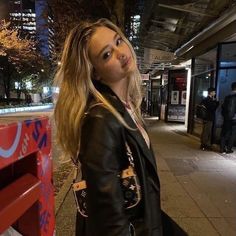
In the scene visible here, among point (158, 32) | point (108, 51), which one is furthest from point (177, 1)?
point (108, 51)

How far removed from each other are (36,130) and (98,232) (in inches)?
19.9

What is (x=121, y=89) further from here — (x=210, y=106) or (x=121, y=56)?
(x=210, y=106)

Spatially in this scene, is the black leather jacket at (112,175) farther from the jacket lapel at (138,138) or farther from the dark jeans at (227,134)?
the dark jeans at (227,134)

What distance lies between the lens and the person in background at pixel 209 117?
1016cm

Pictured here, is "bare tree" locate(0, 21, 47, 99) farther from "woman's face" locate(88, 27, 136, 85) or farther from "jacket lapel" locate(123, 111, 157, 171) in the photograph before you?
"jacket lapel" locate(123, 111, 157, 171)

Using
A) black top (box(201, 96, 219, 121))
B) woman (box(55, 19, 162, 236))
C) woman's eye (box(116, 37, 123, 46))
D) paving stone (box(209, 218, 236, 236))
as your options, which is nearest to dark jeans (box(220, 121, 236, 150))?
black top (box(201, 96, 219, 121))

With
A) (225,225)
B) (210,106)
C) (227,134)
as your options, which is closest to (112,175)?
(225,225)

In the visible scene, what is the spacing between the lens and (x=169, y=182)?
6590 millimetres

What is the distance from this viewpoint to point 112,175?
1395 millimetres

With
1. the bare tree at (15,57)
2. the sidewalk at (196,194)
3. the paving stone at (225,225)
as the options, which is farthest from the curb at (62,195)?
the bare tree at (15,57)

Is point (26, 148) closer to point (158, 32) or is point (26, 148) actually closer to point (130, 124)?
point (130, 124)

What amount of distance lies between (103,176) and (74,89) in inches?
18.5

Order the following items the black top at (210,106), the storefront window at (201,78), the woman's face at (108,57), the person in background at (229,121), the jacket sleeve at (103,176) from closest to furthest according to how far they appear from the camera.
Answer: the jacket sleeve at (103,176) → the woman's face at (108,57) → the person in background at (229,121) → the black top at (210,106) → the storefront window at (201,78)

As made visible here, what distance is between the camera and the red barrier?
1.19m
